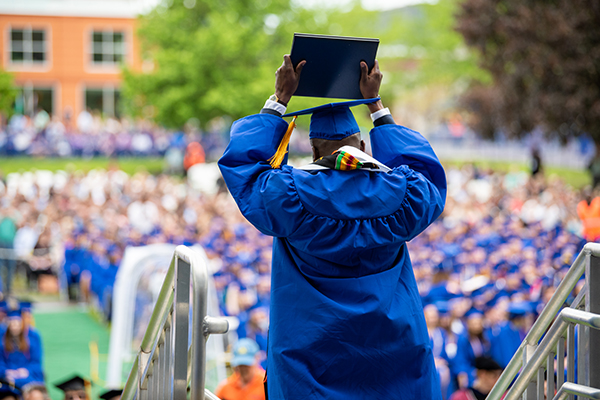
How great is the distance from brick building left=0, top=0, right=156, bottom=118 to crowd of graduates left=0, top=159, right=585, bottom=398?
62.0ft

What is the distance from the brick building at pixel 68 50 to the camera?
39.4 metres

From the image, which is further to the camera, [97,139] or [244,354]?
[97,139]

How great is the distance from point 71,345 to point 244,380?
22.6 feet

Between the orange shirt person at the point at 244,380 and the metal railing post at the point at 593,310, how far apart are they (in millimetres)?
4458

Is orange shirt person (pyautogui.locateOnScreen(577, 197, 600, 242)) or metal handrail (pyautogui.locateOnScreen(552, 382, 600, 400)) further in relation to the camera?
orange shirt person (pyautogui.locateOnScreen(577, 197, 600, 242))

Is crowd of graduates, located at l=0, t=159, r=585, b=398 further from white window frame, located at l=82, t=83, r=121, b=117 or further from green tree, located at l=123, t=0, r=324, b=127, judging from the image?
white window frame, located at l=82, t=83, r=121, b=117

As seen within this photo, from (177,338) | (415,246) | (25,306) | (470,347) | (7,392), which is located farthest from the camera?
(415,246)

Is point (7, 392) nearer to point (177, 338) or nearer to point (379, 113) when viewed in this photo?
point (177, 338)

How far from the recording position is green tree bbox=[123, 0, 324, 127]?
81.9 feet

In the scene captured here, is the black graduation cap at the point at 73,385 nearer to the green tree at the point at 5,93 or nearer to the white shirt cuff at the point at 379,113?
the white shirt cuff at the point at 379,113

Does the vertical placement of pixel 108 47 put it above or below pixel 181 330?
above

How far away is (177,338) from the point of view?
8.13ft

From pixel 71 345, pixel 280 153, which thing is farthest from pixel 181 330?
pixel 71 345

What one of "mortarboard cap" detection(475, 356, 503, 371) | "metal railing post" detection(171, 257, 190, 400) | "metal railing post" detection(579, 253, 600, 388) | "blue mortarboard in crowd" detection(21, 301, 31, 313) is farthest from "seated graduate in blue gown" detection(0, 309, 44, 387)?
"metal railing post" detection(579, 253, 600, 388)
